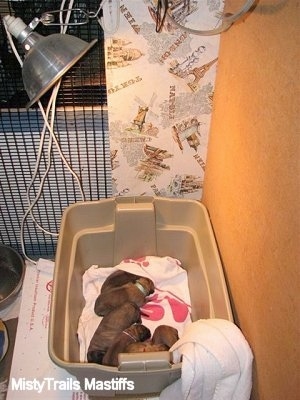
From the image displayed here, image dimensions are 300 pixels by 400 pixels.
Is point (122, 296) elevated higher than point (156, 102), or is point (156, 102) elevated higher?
point (156, 102)

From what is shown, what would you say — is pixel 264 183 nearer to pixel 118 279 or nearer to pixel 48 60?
pixel 48 60

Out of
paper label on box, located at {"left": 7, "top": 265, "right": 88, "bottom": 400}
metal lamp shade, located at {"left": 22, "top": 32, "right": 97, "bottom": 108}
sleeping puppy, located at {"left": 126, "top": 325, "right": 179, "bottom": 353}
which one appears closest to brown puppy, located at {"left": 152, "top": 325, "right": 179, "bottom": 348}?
sleeping puppy, located at {"left": 126, "top": 325, "right": 179, "bottom": 353}

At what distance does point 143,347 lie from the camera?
1001mm

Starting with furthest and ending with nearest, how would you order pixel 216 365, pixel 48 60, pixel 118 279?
pixel 118 279 < pixel 216 365 < pixel 48 60

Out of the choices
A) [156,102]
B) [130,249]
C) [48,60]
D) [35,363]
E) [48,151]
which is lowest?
[35,363]

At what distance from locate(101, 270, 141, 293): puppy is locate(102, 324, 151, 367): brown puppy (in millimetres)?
173

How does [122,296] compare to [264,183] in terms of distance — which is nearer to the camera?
[264,183]

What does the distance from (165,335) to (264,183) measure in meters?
0.57

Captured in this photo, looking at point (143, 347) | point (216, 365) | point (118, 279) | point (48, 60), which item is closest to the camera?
point (48, 60)

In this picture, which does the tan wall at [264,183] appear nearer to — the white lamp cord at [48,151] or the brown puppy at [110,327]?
the brown puppy at [110,327]

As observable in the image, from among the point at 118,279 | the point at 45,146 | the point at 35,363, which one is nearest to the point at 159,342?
the point at 118,279

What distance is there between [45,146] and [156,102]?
385 mm

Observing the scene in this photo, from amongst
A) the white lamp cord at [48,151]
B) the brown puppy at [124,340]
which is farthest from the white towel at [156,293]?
the white lamp cord at [48,151]

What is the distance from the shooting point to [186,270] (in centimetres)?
135
